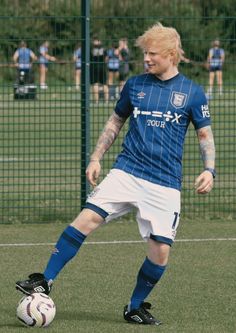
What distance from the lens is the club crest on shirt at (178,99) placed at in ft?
24.2

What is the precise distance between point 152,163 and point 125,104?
0.45 meters

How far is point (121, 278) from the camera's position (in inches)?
363

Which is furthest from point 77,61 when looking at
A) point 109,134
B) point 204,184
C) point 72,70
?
point 204,184

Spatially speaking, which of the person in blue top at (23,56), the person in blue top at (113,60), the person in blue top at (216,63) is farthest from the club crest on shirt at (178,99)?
the person in blue top at (216,63)

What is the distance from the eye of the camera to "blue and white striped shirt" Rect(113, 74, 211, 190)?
290 inches

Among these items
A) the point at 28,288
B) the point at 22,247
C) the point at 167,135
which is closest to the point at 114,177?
the point at 167,135

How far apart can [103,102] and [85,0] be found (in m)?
1.85

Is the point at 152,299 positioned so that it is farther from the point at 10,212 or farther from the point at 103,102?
the point at 103,102

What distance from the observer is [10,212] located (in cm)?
1284

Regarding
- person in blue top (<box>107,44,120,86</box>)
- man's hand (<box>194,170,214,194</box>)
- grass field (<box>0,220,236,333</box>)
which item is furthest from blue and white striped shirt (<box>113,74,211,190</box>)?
person in blue top (<box>107,44,120,86</box>)

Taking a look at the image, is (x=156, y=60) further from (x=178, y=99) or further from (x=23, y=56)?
(x=23, y=56)

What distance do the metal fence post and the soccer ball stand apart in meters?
5.25

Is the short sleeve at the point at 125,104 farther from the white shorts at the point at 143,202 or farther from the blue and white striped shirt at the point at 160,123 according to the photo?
the white shorts at the point at 143,202

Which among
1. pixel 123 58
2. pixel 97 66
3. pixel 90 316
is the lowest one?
pixel 90 316
